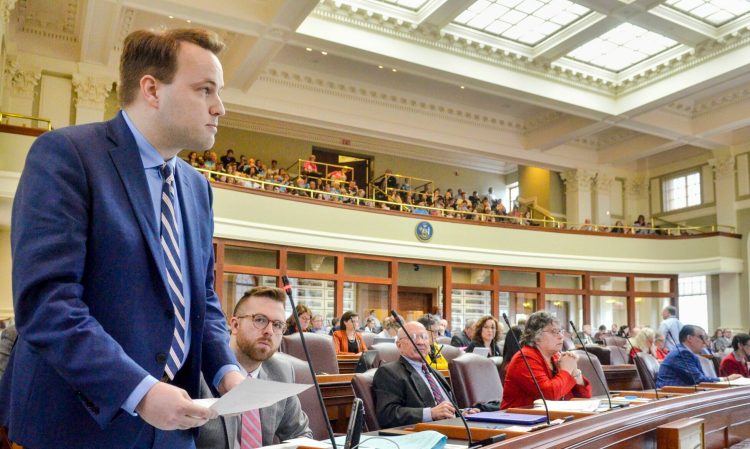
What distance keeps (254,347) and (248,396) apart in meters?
1.54

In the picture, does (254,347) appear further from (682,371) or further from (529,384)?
(682,371)

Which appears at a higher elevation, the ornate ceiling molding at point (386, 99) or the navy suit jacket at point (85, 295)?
the ornate ceiling molding at point (386, 99)

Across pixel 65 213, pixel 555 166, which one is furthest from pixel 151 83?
pixel 555 166

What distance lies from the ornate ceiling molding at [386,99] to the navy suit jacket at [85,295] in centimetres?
1336

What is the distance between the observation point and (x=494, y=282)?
1502cm

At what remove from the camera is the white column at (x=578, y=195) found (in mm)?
18516

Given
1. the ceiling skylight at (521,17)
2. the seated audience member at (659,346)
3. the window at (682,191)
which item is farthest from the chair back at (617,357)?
the window at (682,191)

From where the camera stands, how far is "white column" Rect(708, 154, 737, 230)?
1759 centimetres

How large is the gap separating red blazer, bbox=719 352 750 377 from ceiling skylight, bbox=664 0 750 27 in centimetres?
809

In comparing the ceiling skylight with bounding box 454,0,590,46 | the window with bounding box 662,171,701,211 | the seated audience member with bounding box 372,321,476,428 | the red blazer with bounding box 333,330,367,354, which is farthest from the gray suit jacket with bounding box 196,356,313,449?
the window with bounding box 662,171,701,211

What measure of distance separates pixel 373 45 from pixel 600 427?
11004 mm

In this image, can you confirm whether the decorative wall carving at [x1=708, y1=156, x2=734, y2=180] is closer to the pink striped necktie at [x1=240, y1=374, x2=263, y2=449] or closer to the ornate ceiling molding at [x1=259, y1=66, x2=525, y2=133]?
the ornate ceiling molding at [x1=259, y1=66, x2=525, y2=133]

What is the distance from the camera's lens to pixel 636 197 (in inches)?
789

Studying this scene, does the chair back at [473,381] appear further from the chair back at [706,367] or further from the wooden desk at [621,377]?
the wooden desk at [621,377]
